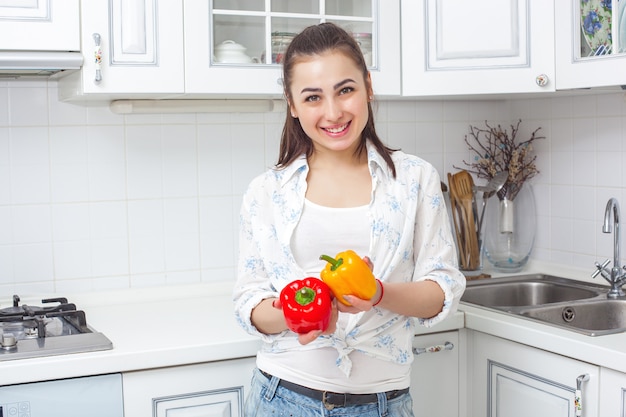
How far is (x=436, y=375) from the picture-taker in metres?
2.21

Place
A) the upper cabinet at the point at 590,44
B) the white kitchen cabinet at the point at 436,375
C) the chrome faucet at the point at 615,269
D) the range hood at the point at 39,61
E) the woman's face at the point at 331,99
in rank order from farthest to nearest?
the chrome faucet at the point at 615,269, the white kitchen cabinet at the point at 436,375, the upper cabinet at the point at 590,44, the range hood at the point at 39,61, the woman's face at the point at 331,99

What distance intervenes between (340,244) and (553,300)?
1.07 meters

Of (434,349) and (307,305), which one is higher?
(307,305)

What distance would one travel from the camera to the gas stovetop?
184cm

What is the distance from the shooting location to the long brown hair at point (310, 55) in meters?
1.70

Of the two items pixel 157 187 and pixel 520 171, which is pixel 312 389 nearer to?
pixel 157 187

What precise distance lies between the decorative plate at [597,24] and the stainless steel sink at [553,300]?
646 mm

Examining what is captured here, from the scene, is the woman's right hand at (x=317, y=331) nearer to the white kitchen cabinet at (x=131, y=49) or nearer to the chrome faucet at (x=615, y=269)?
the white kitchen cabinet at (x=131, y=49)

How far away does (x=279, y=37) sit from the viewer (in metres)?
2.20

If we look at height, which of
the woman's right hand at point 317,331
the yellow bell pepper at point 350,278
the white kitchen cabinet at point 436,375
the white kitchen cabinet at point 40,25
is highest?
the white kitchen cabinet at point 40,25

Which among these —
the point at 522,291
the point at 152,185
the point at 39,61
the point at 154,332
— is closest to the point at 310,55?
the point at 39,61

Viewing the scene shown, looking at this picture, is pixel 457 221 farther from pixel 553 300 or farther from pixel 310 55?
pixel 310 55

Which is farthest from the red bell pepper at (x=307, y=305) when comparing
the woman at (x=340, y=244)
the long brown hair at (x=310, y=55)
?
the long brown hair at (x=310, y=55)

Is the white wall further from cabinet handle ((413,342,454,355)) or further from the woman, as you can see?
the woman
